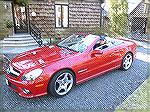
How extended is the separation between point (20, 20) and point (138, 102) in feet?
31.0

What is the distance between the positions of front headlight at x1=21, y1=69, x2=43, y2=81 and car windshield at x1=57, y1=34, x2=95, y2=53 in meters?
1.22

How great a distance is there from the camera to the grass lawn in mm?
3822

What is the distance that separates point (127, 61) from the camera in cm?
564

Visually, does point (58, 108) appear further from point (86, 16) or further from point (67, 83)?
point (86, 16)

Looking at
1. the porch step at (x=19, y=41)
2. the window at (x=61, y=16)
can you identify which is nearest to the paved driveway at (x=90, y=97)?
the porch step at (x=19, y=41)

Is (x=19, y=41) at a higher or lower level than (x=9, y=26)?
lower

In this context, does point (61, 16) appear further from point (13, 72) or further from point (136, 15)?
point (13, 72)

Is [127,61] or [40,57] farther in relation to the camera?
[127,61]

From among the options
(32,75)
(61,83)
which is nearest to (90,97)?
(61,83)

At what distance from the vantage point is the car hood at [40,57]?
4027mm

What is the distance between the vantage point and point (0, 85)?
472cm

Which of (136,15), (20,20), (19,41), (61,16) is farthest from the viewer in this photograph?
(136,15)

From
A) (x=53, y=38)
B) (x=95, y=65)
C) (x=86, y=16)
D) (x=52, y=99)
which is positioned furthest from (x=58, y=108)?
(x=86, y=16)

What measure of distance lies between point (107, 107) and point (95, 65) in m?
1.13
